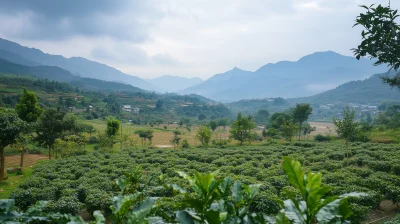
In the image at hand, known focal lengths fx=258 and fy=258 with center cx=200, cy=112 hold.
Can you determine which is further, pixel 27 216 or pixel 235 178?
pixel 235 178

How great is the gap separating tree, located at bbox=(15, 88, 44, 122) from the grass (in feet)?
22.4

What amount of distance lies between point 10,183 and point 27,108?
11.5 m

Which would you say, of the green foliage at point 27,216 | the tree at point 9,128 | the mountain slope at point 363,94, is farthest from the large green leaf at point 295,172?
the mountain slope at point 363,94

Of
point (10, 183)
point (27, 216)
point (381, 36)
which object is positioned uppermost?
point (381, 36)

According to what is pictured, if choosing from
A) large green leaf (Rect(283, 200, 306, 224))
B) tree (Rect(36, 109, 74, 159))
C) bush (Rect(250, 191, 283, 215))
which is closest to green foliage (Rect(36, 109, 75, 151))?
tree (Rect(36, 109, 74, 159))

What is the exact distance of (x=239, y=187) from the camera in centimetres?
274

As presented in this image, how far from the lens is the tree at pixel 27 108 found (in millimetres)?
25547

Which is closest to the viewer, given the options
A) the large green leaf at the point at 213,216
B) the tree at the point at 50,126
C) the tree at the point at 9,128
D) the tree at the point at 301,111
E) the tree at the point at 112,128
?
the large green leaf at the point at 213,216

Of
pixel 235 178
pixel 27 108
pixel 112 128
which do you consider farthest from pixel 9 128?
pixel 112 128

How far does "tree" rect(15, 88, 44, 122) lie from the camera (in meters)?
25.5

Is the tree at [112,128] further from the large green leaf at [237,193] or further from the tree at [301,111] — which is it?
the large green leaf at [237,193]

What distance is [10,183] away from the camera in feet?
54.9

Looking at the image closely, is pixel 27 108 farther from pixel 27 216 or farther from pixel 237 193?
pixel 237 193

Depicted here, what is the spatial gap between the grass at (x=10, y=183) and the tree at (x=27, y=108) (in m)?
6.83
